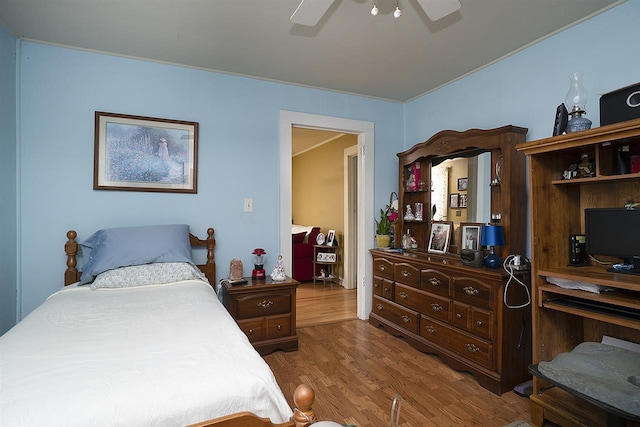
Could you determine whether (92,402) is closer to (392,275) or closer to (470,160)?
(392,275)

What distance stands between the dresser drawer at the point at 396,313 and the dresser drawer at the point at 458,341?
0.11m

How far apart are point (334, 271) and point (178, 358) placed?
4676mm

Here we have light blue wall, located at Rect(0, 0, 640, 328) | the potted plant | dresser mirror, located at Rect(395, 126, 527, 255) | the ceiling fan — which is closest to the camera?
the ceiling fan

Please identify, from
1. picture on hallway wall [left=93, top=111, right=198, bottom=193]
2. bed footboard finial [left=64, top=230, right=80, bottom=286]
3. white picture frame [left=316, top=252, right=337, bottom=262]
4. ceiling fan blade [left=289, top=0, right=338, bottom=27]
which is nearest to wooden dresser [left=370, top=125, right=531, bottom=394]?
ceiling fan blade [left=289, top=0, right=338, bottom=27]

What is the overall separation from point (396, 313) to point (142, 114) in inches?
116

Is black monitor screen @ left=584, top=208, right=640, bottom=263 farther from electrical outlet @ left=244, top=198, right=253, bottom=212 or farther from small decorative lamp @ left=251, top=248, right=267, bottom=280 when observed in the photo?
electrical outlet @ left=244, top=198, right=253, bottom=212

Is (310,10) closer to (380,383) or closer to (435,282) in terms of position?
(435,282)

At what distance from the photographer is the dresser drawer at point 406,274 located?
2977mm

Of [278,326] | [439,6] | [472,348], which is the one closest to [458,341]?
[472,348]

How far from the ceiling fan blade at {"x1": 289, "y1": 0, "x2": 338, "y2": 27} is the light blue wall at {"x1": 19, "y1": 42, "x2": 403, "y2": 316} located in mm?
1470

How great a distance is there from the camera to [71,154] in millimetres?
2590

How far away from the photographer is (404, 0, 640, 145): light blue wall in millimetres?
2082

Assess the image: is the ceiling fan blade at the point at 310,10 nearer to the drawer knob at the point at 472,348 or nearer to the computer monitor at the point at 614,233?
the computer monitor at the point at 614,233

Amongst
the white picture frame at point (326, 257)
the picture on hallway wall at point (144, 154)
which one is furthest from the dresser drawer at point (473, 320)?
the white picture frame at point (326, 257)
